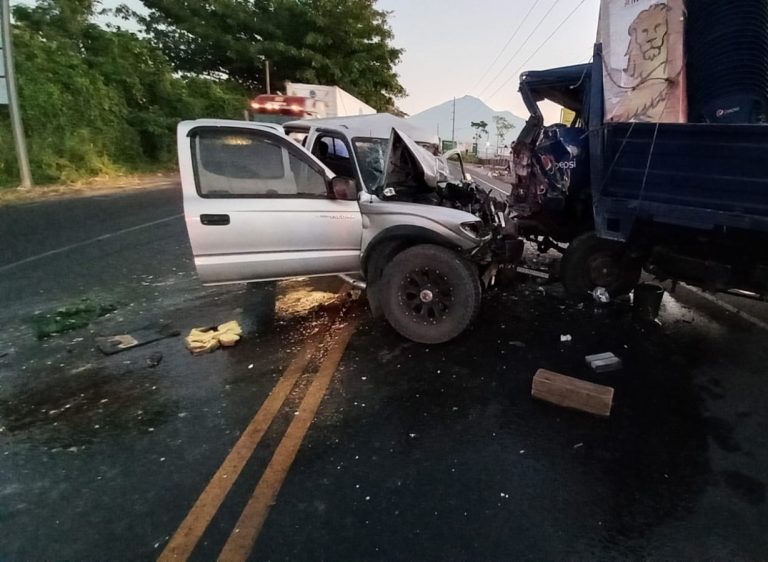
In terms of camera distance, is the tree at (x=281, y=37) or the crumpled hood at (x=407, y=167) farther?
the tree at (x=281, y=37)

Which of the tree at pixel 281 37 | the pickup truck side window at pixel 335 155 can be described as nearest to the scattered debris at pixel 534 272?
the pickup truck side window at pixel 335 155

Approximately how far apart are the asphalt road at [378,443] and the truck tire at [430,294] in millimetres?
198

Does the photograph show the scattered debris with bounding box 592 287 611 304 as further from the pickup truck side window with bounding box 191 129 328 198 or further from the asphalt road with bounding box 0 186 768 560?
the pickup truck side window with bounding box 191 129 328 198

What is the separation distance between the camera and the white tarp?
12.4 ft

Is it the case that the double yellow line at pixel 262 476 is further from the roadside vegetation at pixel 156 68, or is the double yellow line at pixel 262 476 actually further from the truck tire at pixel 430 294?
the roadside vegetation at pixel 156 68

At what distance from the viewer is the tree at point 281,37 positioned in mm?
22531

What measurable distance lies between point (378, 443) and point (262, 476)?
696 mm

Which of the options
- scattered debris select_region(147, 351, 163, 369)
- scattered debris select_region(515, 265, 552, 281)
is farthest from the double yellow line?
scattered debris select_region(515, 265, 552, 281)

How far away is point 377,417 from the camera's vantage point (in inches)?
119

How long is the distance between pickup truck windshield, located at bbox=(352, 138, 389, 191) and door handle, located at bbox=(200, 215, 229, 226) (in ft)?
4.45

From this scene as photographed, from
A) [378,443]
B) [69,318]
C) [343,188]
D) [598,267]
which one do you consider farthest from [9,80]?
[598,267]

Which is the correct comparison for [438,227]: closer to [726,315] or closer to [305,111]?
[726,315]

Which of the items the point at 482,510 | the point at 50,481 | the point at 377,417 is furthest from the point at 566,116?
the point at 50,481

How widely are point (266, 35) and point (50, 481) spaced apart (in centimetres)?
2575
